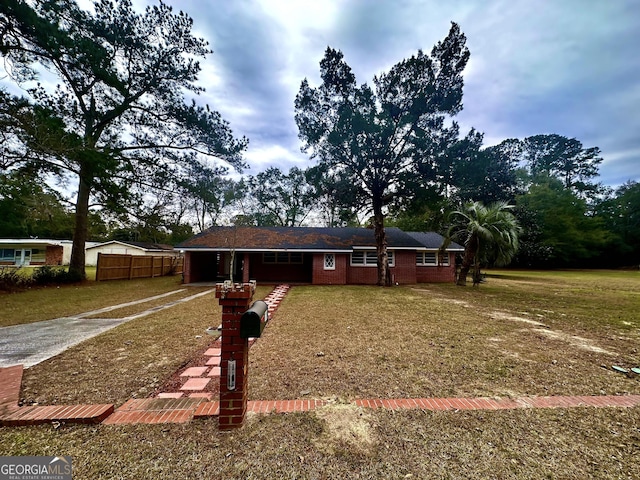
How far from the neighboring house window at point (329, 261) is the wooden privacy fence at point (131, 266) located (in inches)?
504

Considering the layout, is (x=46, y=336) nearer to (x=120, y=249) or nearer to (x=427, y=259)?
(x=427, y=259)

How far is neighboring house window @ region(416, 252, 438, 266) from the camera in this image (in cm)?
1727

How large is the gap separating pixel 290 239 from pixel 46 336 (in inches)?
465

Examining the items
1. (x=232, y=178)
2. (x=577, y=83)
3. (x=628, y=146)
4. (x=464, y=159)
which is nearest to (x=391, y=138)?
(x=464, y=159)

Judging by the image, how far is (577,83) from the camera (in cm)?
1100

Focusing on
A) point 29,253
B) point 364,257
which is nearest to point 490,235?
point 364,257

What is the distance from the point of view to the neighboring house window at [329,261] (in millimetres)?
15461

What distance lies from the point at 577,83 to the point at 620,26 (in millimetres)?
3785

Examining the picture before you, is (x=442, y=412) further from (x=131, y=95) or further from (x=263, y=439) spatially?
(x=131, y=95)

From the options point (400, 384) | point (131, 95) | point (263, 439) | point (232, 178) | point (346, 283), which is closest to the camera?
point (263, 439)

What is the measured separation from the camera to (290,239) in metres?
16.3

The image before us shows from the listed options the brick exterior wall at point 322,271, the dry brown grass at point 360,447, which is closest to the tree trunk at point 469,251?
the brick exterior wall at point 322,271

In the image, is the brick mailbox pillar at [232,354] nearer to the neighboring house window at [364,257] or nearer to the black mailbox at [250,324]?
the black mailbox at [250,324]

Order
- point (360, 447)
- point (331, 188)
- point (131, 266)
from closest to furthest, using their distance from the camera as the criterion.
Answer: point (360, 447)
point (331, 188)
point (131, 266)
